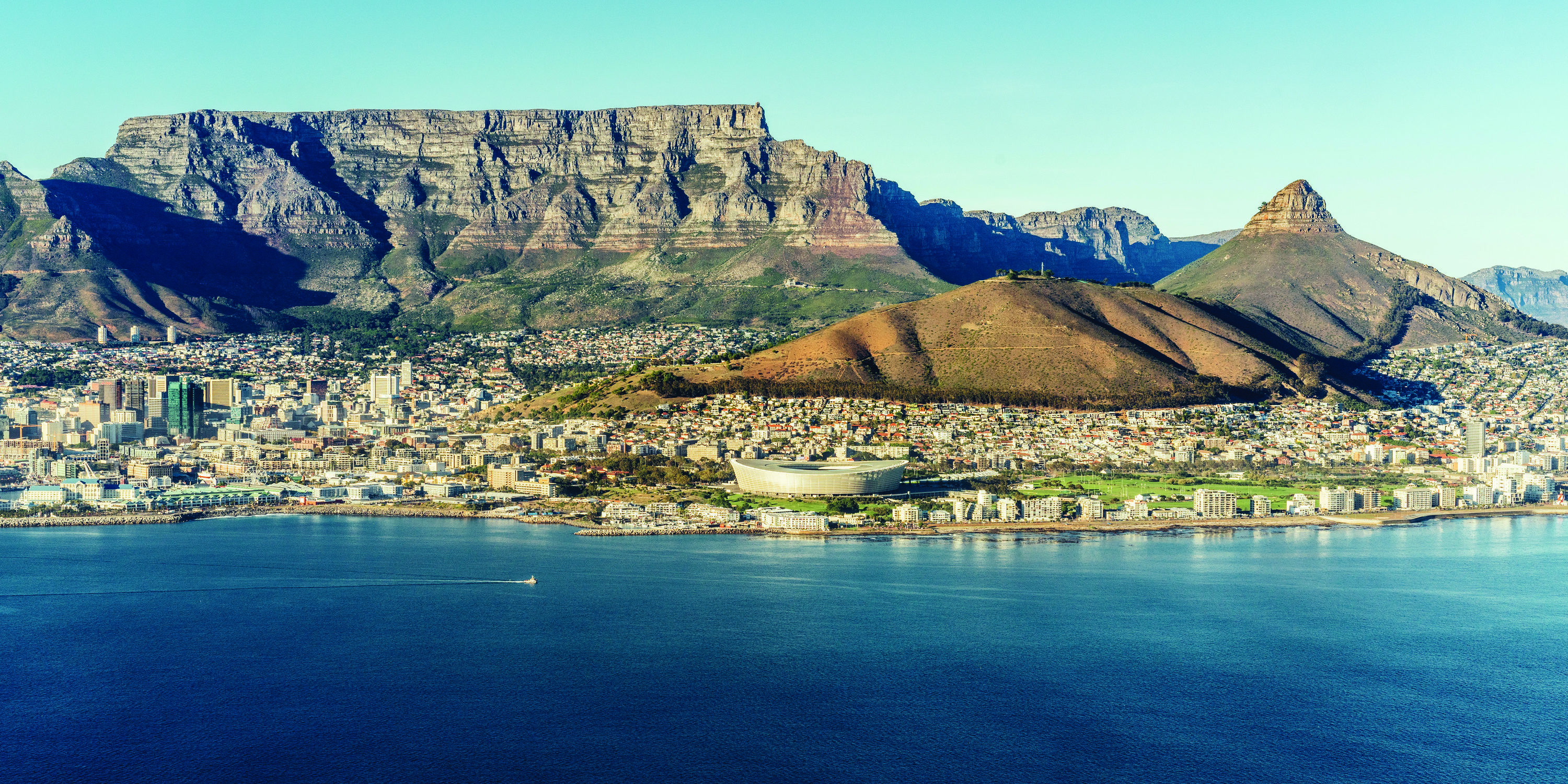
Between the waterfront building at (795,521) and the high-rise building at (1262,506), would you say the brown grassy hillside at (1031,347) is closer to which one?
the high-rise building at (1262,506)

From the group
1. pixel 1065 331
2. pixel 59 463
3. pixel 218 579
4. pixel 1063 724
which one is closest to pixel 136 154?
pixel 59 463

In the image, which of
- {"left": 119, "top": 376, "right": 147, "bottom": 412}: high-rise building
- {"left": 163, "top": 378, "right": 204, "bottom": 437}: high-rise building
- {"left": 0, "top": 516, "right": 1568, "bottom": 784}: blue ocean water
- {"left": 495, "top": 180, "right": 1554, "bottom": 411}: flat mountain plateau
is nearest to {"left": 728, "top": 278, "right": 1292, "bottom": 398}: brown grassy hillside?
{"left": 495, "top": 180, "right": 1554, "bottom": 411}: flat mountain plateau

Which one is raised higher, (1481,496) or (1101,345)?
(1101,345)

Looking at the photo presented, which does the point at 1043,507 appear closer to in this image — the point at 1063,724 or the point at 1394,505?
the point at 1394,505

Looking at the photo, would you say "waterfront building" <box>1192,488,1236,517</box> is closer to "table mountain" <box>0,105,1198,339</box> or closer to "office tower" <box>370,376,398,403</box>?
"office tower" <box>370,376,398,403</box>

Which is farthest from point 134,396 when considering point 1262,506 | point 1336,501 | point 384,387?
point 1336,501

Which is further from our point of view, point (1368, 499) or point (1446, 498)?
point (1446, 498)

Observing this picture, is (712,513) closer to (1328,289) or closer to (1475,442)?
(1475,442)

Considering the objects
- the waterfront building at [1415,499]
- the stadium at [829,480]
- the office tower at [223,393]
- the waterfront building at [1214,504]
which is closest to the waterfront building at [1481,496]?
the waterfront building at [1415,499]
